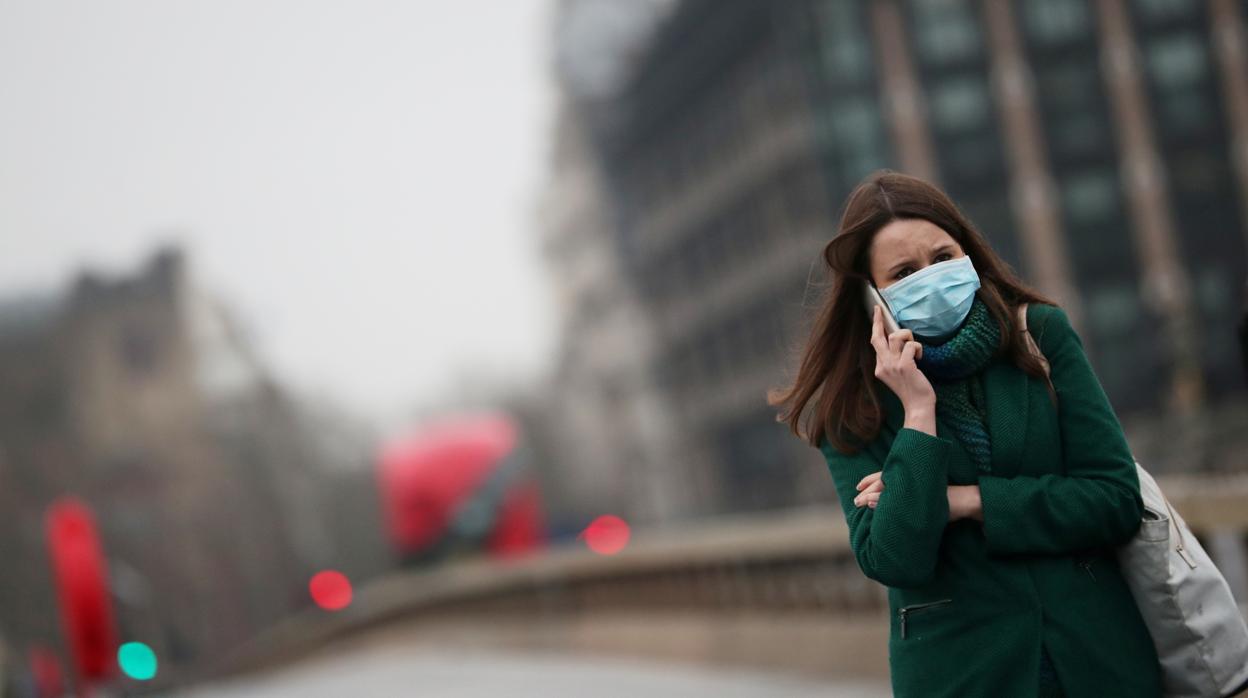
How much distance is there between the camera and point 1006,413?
10.9 ft

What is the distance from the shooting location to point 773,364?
2447 inches

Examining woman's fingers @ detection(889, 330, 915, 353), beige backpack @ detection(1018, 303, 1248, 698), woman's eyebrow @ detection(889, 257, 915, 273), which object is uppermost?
woman's eyebrow @ detection(889, 257, 915, 273)

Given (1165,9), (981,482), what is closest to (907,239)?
(981,482)

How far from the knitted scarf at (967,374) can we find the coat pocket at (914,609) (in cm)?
28

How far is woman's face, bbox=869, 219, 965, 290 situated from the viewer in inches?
133

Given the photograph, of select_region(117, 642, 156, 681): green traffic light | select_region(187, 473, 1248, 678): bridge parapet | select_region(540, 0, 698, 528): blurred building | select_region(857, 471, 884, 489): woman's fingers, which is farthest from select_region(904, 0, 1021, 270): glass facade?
select_region(857, 471, 884, 489): woman's fingers

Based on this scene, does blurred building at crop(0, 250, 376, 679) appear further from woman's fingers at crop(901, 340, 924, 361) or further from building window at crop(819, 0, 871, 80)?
woman's fingers at crop(901, 340, 924, 361)

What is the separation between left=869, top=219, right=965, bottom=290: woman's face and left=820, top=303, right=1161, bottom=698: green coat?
0.22m

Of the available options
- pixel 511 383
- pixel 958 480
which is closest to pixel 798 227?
pixel 958 480

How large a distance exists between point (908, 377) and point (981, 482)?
25 cm

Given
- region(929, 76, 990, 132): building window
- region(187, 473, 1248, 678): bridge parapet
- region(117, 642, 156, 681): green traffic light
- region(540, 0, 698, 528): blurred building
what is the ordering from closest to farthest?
1. region(187, 473, 1248, 678): bridge parapet
2. region(117, 642, 156, 681): green traffic light
3. region(929, 76, 990, 132): building window
4. region(540, 0, 698, 528): blurred building

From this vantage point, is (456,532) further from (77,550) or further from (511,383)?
(511,383)

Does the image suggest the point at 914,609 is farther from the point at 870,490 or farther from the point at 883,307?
the point at 883,307

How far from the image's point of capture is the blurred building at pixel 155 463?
7238cm
